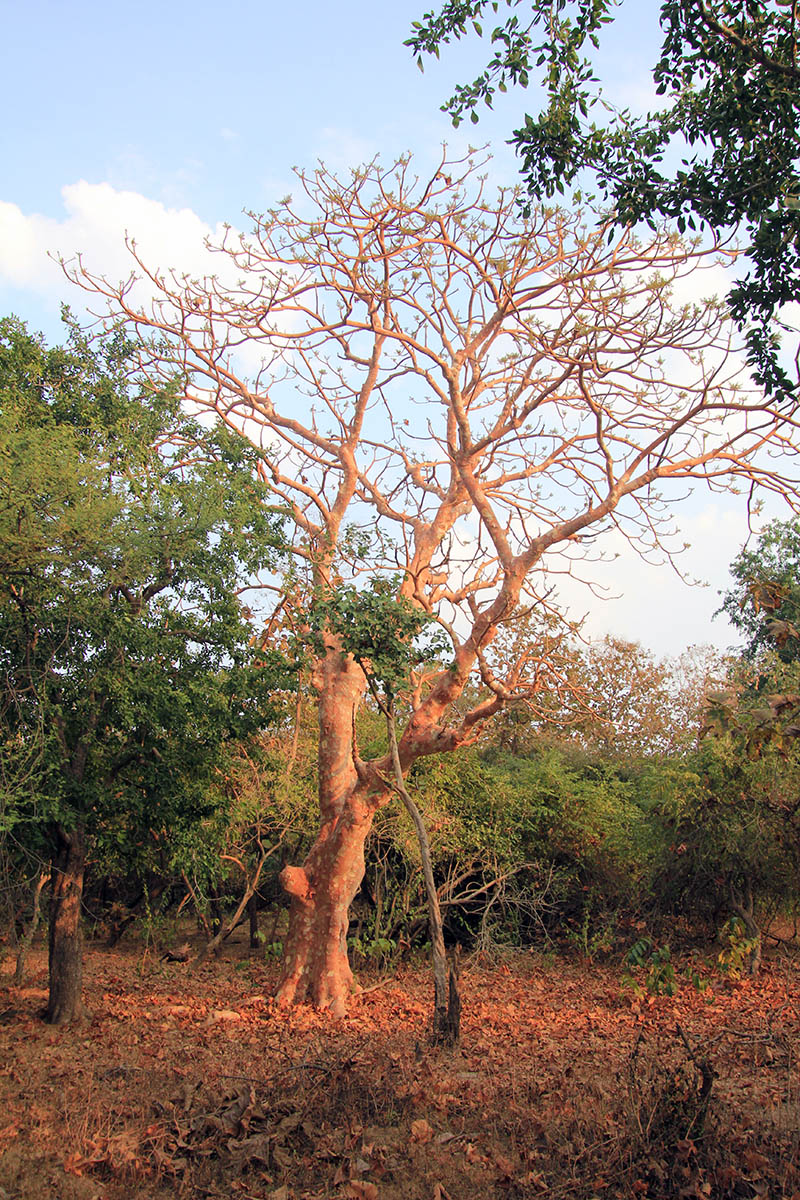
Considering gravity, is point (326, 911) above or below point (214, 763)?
below

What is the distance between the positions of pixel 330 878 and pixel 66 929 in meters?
3.05

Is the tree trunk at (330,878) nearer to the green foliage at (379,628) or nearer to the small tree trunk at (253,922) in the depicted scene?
the green foliage at (379,628)

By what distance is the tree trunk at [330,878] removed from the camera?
1079cm

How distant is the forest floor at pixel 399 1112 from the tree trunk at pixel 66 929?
0.33m

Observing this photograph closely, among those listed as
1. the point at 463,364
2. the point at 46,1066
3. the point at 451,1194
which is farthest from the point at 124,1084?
the point at 463,364

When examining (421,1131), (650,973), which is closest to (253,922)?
(650,973)

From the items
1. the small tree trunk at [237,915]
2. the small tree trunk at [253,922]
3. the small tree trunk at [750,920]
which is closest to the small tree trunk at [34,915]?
the small tree trunk at [237,915]

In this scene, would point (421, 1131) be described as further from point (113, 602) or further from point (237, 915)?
point (237, 915)

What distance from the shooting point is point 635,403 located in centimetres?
1140

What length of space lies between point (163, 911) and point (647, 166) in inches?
545

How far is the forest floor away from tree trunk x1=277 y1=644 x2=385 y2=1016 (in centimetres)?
99

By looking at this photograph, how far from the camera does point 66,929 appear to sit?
993 cm

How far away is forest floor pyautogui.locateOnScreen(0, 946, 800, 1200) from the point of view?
477 centimetres

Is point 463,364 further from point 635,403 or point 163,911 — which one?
point 163,911
